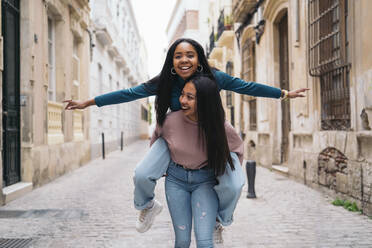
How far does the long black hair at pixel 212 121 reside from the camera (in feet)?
7.79

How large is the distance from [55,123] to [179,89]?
27.1ft

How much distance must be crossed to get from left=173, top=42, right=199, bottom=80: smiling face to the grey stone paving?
7.32 ft

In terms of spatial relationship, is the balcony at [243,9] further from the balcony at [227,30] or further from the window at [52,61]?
the window at [52,61]

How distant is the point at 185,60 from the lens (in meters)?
2.52

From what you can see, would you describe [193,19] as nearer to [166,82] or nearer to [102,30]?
[102,30]

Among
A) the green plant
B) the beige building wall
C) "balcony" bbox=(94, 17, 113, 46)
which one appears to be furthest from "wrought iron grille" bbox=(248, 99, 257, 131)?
the green plant

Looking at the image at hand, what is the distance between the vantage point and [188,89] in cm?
241

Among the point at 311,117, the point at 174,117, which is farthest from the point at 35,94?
the point at 174,117

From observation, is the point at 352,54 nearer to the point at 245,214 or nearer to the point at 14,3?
the point at 245,214

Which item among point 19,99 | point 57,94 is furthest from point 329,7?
point 57,94

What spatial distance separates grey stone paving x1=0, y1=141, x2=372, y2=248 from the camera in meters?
4.26

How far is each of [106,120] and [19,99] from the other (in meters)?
11.7

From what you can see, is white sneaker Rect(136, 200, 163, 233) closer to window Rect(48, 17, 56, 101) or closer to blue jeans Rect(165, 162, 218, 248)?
blue jeans Rect(165, 162, 218, 248)

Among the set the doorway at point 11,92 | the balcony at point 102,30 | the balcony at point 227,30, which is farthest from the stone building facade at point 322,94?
the balcony at point 102,30
